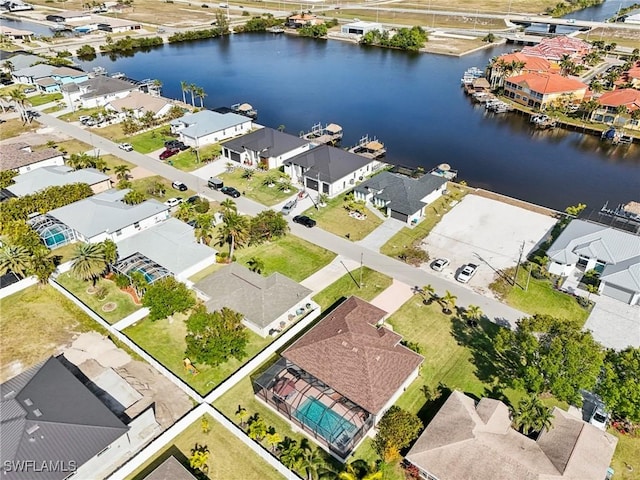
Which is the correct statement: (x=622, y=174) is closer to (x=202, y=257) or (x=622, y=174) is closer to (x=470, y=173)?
(x=470, y=173)

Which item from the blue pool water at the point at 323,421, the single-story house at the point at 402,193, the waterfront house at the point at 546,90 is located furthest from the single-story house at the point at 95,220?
the waterfront house at the point at 546,90

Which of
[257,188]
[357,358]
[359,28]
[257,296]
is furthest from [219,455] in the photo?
[359,28]

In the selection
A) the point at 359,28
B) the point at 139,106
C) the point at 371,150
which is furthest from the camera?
the point at 359,28

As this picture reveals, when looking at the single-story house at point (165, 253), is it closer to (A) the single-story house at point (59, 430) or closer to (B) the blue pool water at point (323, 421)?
(A) the single-story house at point (59, 430)

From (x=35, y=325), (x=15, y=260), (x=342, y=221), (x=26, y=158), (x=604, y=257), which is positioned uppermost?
(x=604, y=257)

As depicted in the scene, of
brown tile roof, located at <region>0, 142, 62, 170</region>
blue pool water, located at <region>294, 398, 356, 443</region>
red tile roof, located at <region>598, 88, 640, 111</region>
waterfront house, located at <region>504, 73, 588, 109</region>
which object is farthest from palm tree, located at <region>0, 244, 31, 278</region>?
red tile roof, located at <region>598, 88, 640, 111</region>

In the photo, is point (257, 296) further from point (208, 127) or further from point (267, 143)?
point (208, 127)

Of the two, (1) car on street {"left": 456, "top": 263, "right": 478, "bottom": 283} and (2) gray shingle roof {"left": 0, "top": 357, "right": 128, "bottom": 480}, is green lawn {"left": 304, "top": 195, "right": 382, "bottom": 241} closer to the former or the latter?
(1) car on street {"left": 456, "top": 263, "right": 478, "bottom": 283}
